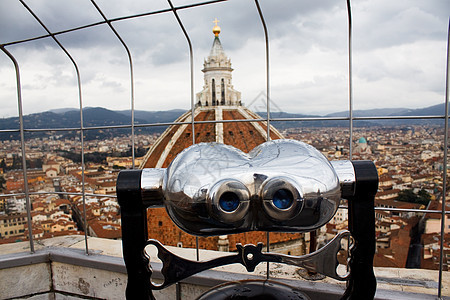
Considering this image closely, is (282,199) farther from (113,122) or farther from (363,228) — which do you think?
(113,122)

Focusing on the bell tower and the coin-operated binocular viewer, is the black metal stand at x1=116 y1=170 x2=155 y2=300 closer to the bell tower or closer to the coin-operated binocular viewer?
the coin-operated binocular viewer

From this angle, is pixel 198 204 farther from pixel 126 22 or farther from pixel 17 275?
pixel 17 275

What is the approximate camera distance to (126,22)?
236cm

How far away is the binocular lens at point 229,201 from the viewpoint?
41.9 inches

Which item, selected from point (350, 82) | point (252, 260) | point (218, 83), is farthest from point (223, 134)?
point (252, 260)

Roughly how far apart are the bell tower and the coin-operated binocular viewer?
30544 mm

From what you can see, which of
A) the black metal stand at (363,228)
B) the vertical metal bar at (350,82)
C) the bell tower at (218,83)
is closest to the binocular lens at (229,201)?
the black metal stand at (363,228)

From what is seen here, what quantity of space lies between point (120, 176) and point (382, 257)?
14.7 meters

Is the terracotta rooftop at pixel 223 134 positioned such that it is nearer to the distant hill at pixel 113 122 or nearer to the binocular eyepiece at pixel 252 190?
the distant hill at pixel 113 122

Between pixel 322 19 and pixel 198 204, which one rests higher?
pixel 322 19

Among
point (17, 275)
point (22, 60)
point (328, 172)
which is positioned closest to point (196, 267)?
point (328, 172)

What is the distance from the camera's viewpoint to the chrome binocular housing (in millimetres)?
1057

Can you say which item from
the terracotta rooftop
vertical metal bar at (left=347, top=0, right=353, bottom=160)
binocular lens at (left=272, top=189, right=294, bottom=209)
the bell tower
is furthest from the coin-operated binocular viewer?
the bell tower

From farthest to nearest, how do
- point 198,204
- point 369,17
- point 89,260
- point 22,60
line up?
point 22,60
point 89,260
point 369,17
point 198,204
